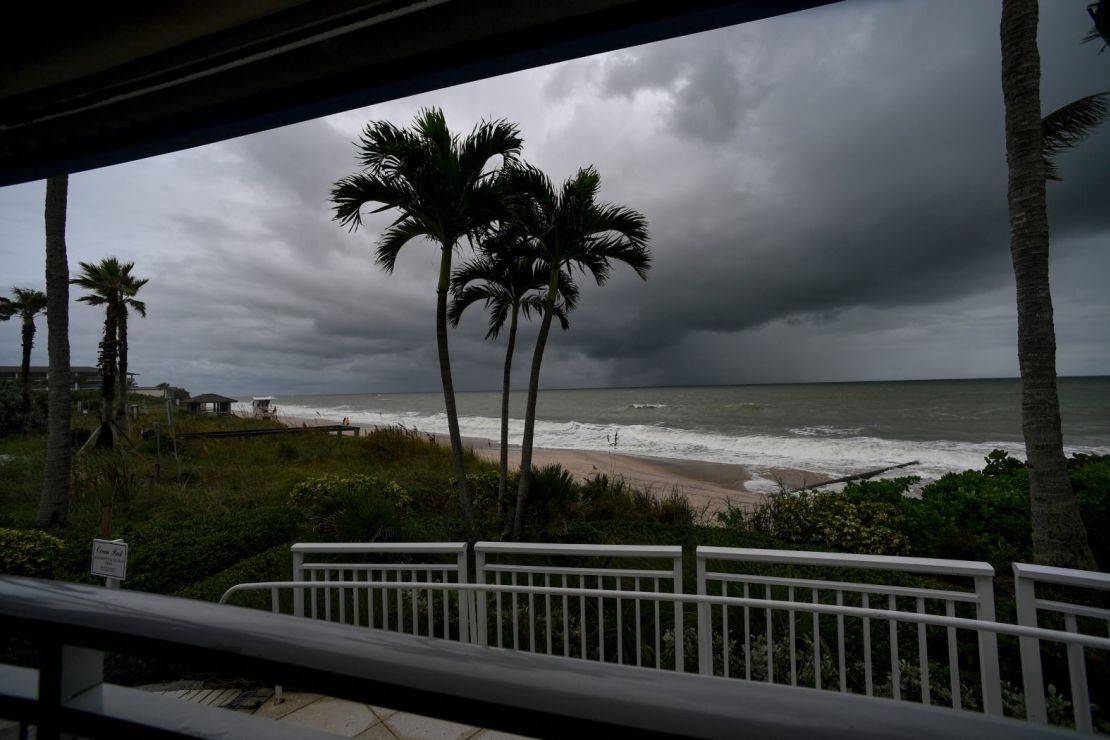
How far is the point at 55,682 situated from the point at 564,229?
6.18m

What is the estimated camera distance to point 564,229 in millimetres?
6375

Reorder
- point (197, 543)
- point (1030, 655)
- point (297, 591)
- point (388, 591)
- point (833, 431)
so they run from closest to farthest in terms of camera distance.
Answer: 1. point (1030, 655)
2. point (297, 591)
3. point (388, 591)
4. point (197, 543)
5. point (833, 431)

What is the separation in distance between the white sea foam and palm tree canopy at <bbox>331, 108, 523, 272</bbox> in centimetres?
1163

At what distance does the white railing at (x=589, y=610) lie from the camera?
8.80 ft

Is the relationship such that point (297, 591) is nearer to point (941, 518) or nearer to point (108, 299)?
point (941, 518)

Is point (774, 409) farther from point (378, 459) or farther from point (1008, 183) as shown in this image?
point (1008, 183)

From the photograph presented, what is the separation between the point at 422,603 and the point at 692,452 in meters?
18.6

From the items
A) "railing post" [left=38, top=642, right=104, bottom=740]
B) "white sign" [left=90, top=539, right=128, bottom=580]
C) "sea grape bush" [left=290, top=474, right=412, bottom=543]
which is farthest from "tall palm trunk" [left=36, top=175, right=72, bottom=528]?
"railing post" [left=38, top=642, right=104, bottom=740]

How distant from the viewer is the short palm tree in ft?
50.9

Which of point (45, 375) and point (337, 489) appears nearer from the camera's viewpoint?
point (337, 489)

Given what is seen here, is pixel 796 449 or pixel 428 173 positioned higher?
pixel 428 173

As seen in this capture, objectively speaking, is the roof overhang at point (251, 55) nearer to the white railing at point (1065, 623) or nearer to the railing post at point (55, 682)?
the railing post at point (55, 682)

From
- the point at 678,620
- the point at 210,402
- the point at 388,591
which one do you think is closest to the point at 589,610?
the point at 678,620

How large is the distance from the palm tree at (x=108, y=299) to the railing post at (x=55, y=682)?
58.4ft
